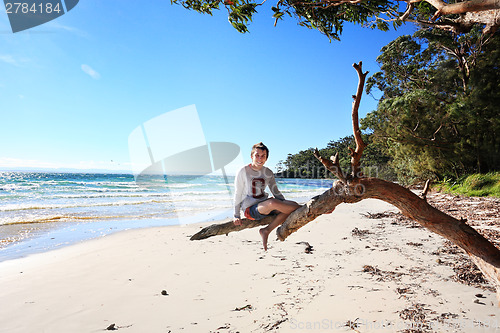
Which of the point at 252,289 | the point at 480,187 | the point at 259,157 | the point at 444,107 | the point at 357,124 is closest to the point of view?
the point at 357,124

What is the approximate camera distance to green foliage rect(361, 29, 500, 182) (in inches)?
443

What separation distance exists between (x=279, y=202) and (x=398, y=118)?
15051 mm

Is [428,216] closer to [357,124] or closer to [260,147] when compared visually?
[357,124]

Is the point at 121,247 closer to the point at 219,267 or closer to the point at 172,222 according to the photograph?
Answer: the point at 219,267

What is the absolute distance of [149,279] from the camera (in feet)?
13.0

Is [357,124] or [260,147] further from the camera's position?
[260,147]

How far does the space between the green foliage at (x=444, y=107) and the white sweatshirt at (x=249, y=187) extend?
9.91 m

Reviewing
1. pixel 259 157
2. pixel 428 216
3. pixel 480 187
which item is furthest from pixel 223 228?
pixel 480 187

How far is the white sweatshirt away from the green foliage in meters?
9.91

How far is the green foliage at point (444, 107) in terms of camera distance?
11242 mm

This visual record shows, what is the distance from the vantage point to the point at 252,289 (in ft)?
11.1

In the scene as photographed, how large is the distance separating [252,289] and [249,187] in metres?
1.36

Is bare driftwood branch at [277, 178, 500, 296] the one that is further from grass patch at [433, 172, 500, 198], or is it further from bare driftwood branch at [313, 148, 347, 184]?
grass patch at [433, 172, 500, 198]

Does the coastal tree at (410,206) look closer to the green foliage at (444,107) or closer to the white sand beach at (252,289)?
the white sand beach at (252,289)
